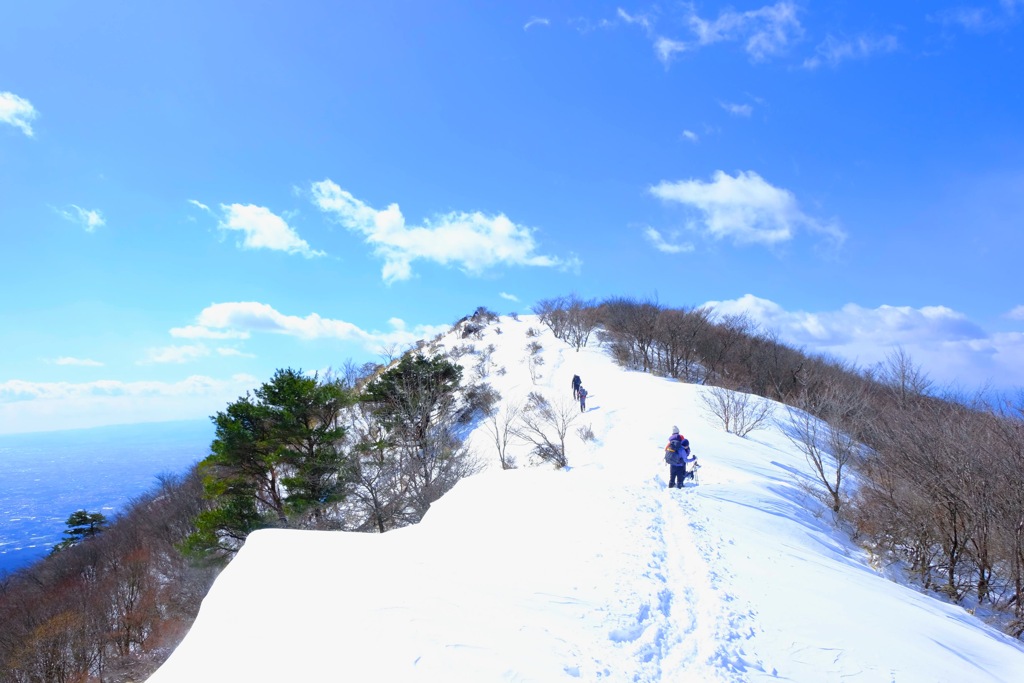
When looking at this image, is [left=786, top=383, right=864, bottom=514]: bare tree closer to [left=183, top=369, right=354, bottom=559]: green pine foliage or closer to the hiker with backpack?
the hiker with backpack

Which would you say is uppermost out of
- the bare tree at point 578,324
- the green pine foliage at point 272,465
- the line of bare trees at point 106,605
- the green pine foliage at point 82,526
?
the bare tree at point 578,324

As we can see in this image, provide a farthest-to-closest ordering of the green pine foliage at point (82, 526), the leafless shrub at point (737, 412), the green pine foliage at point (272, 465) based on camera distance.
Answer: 1. the green pine foliage at point (82, 526)
2. the leafless shrub at point (737, 412)
3. the green pine foliage at point (272, 465)

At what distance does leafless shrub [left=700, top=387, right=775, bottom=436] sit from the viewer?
794 inches

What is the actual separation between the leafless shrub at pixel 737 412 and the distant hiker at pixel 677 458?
29.8 feet

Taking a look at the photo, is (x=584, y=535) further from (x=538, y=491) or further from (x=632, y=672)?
(x=632, y=672)

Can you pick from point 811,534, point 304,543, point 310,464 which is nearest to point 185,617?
point 310,464

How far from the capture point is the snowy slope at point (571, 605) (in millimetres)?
4125

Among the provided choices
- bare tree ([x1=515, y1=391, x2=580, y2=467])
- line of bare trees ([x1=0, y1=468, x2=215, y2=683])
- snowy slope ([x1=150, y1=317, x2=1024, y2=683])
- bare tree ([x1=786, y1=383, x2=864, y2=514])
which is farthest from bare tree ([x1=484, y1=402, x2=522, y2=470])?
line of bare trees ([x1=0, y1=468, x2=215, y2=683])

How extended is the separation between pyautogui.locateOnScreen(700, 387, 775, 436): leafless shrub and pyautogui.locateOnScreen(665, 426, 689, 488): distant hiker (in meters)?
9.09

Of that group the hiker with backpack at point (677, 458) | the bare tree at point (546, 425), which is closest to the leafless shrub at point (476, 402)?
the bare tree at point (546, 425)

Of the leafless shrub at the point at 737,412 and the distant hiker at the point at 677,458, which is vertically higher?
the leafless shrub at the point at 737,412

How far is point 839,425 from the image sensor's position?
47.1 ft

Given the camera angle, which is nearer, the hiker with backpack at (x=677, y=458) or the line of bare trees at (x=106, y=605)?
→ the hiker with backpack at (x=677, y=458)

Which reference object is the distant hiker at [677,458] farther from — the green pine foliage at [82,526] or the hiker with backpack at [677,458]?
the green pine foliage at [82,526]
